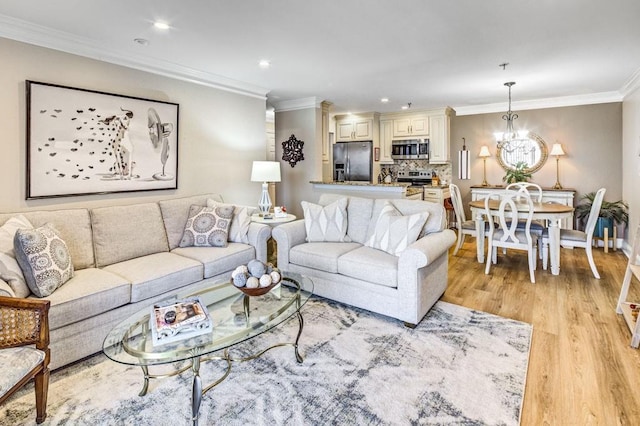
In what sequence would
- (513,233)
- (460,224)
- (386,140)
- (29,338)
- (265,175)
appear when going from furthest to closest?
(386,140)
(460,224)
(265,175)
(513,233)
(29,338)

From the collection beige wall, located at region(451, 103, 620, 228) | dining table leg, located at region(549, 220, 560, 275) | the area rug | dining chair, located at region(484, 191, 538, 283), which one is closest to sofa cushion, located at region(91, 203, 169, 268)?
the area rug

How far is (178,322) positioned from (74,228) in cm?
169

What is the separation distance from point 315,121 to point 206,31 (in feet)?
9.80

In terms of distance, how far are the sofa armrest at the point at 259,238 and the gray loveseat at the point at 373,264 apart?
0.11m

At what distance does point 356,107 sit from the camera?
21.0 ft

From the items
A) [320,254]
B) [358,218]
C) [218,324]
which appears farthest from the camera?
[358,218]

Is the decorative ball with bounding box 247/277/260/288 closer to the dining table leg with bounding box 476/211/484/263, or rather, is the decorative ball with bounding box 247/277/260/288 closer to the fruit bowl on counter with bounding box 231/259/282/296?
the fruit bowl on counter with bounding box 231/259/282/296

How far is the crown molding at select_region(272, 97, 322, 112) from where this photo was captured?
18.3 feet

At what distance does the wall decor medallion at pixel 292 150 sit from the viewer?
19.4ft

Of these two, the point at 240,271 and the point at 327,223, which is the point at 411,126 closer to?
the point at 327,223

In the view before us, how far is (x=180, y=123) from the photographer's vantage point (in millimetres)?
3920

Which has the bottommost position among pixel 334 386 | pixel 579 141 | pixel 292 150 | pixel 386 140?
pixel 334 386

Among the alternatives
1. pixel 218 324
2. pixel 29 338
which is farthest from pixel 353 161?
pixel 29 338

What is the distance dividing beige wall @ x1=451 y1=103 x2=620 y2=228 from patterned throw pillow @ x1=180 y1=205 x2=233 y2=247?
5188 millimetres
